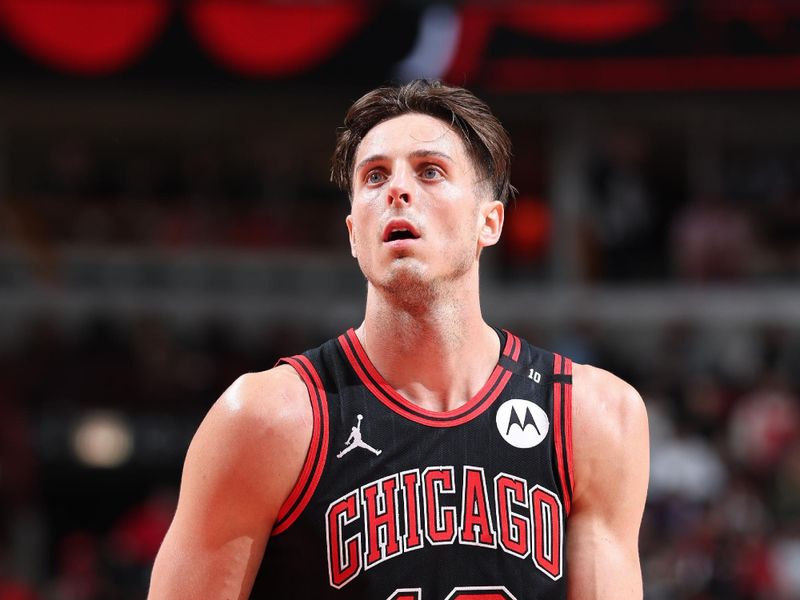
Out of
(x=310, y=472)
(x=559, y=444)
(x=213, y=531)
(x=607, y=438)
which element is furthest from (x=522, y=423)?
(x=213, y=531)

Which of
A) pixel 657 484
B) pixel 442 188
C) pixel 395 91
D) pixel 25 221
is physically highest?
pixel 25 221

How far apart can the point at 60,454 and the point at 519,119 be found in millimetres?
7252

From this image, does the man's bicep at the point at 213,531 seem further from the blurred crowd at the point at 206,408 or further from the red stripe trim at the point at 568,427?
the blurred crowd at the point at 206,408

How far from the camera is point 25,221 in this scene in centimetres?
1586

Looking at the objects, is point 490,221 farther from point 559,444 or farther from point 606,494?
point 606,494

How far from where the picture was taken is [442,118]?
319 cm

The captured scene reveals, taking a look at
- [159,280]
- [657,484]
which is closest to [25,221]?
[159,280]

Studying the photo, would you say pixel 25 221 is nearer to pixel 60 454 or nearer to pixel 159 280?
pixel 159 280

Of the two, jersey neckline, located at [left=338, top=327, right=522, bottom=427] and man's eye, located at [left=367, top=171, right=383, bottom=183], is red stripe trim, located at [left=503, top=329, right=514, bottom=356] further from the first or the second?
man's eye, located at [left=367, top=171, right=383, bottom=183]

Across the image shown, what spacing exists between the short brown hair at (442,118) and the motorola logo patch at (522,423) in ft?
1.89

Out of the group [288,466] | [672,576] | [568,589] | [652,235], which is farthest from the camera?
[652,235]

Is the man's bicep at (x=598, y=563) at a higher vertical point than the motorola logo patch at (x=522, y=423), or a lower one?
lower

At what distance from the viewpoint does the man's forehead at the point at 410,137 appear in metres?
3.09

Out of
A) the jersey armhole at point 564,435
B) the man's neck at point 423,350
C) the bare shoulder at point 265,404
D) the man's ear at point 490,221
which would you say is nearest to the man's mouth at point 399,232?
the man's neck at point 423,350
